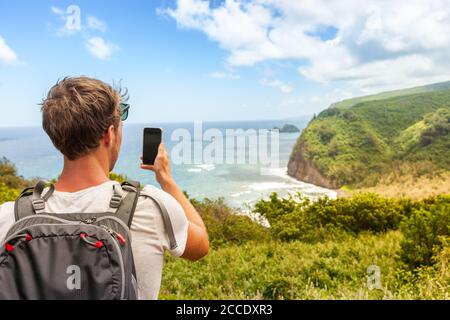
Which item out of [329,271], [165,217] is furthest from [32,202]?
[329,271]

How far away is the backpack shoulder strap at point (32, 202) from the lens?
1.40 meters

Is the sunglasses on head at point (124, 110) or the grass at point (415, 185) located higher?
the sunglasses on head at point (124, 110)

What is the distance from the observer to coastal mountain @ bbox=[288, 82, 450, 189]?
171 feet

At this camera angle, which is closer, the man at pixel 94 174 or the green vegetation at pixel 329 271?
the man at pixel 94 174

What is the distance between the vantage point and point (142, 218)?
56.0 inches

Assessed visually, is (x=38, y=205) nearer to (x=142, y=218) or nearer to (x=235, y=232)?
(x=142, y=218)

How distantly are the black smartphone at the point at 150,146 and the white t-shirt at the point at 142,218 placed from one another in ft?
0.97

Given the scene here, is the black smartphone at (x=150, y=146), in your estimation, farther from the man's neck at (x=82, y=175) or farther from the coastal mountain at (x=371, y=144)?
the coastal mountain at (x=371, y=144)

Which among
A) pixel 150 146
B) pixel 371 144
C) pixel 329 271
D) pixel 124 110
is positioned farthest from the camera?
pixel 371 144

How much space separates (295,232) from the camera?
13.7 m

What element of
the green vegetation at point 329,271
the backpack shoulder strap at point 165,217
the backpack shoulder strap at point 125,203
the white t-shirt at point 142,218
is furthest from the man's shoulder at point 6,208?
the green vegetation at point 329,271

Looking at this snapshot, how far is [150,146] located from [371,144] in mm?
61017
